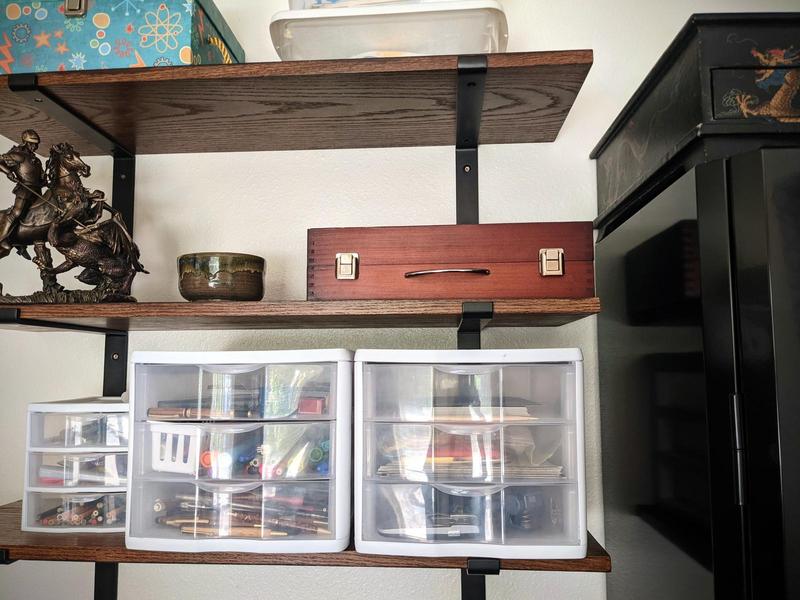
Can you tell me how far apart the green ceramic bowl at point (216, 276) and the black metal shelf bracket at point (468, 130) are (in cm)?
47

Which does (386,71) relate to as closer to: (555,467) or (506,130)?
(506,130)

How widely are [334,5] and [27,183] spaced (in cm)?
63

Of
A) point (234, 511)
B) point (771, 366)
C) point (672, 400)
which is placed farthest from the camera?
point (234, 511)

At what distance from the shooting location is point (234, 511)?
3.07ft

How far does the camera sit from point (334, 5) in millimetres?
1021

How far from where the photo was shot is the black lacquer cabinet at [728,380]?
69 centimetres

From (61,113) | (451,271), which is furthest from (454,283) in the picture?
(61,113)

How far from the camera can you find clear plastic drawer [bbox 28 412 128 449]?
102 cm

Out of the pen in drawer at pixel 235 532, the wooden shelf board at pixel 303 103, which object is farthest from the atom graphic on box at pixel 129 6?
the pen in drawer at pixel 235 532

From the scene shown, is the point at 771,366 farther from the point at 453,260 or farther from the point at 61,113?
the point at 61,113

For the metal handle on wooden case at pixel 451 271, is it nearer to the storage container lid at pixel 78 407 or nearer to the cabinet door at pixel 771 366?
the cabinet door at pixel 771 366

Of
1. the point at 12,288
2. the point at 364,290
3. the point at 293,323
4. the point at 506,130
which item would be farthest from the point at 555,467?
the point at 12,288

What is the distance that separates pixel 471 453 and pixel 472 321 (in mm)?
228

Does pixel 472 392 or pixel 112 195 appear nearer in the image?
pixel 472 392
